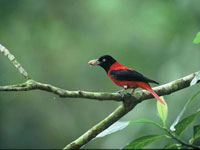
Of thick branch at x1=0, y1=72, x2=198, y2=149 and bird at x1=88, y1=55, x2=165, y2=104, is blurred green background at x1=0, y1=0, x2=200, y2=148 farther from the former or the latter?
thick branch at x1=0, y1=72, x2=198, y2=149

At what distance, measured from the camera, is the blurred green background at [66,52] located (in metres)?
11.5

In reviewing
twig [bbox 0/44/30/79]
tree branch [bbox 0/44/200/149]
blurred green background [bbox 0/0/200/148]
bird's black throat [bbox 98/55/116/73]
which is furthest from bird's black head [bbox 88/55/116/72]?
blurred green background [bbox 0/0/200/148]

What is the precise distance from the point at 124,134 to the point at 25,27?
677 centimetres

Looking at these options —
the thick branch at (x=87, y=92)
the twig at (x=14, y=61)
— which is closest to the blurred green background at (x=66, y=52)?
the thick branch at (x=87, y=92)

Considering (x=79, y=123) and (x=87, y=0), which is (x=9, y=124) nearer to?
(x=79, y=123)

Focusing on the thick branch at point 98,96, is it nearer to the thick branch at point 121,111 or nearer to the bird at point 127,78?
the thick branch at point 121,111

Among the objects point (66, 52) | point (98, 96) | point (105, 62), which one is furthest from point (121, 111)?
point (66, 52)

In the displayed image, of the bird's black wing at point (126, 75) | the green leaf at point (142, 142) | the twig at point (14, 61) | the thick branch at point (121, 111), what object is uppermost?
the bird's black wing at point (126, 75)

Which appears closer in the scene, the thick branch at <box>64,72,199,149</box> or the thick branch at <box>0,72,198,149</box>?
the thick branch at <box>0,72,198,149</box>

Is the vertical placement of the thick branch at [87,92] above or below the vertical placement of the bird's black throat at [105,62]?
below

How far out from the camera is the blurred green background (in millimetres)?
11540

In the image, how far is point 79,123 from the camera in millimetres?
13594

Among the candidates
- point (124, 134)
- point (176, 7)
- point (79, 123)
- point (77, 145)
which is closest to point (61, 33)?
point (79, 123)

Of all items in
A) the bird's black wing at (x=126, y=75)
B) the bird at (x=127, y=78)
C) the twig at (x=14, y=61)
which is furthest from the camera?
the bird's black wing at (x=126, y=75)
